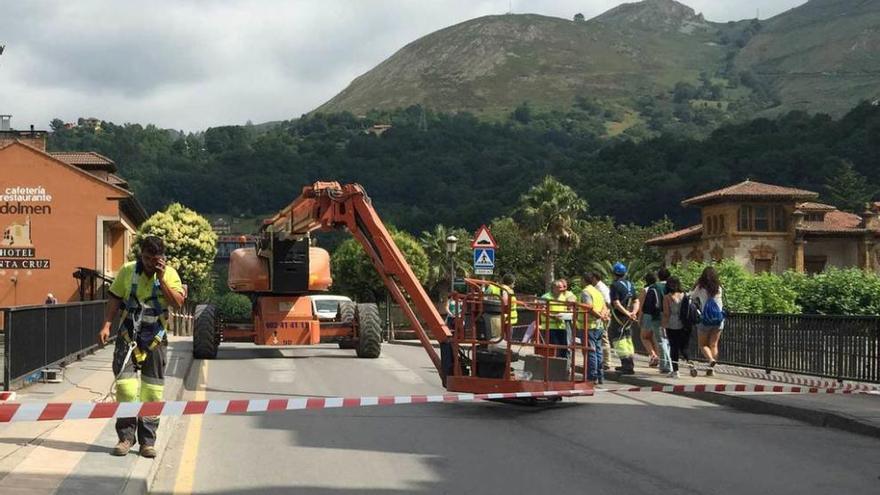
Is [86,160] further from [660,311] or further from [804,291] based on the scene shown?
[660,311]

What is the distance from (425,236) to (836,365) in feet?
221

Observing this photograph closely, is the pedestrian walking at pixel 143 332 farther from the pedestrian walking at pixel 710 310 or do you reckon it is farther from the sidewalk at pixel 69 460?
the pedestrian walking at pixel 710 310

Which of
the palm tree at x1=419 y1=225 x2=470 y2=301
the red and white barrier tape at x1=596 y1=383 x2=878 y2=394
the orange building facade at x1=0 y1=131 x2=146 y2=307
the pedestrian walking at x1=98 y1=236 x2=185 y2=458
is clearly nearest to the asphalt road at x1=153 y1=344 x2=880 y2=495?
the red and white barrier tape at x1=596 y1=383 x2=878 y2=394

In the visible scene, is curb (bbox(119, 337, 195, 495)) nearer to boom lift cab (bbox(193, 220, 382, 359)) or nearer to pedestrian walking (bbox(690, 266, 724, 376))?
pedestrian walking (bbox(690, 266, 724, 376))

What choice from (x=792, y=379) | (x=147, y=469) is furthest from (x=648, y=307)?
(x=147, y=469)

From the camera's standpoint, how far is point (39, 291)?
50.1m

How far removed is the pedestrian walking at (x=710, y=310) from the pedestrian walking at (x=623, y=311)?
3.58ft

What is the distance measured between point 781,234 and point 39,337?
61232 millimetres

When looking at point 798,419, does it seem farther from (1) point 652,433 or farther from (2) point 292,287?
(2) point 292,287

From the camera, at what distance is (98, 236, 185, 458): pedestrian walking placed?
8.74 meters

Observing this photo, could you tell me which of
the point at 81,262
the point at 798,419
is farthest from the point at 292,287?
the point at 81,262

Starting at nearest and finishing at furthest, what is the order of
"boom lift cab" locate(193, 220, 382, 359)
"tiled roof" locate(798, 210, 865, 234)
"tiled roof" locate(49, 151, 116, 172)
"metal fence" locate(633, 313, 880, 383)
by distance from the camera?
1. "metal fence" locate(633, 313, 880, 383)
2. "boom lift cab" locate(193, 220, 382, 359)
3. "tiled roof" locate(49, 151, 116, 172)
4. "tiled roof" locate(798, 210, 865, 234)

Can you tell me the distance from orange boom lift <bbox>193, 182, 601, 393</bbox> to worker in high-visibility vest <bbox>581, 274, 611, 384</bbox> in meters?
0.24

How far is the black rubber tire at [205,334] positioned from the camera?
21547 millimetres
